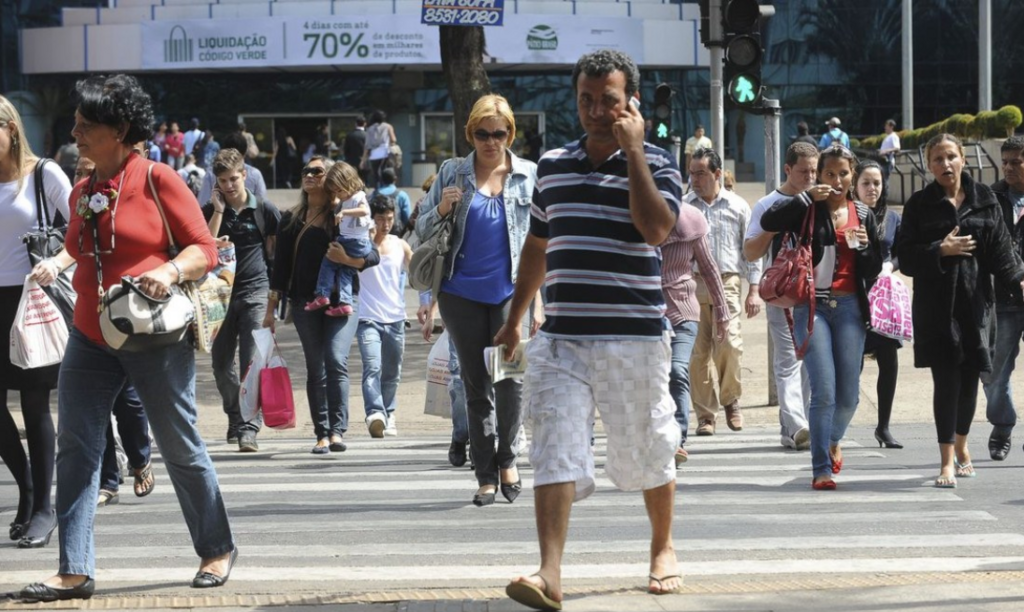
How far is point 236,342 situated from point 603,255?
5819 mm

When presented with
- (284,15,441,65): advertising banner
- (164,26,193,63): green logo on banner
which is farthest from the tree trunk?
(164,26,193,63): green logo on banner

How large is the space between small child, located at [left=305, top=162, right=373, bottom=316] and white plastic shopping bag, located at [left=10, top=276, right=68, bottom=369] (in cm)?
340

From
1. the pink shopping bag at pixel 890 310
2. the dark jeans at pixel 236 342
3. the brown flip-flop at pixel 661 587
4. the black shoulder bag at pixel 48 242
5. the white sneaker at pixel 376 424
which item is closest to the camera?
the brown flip-flop at pixel 661 587

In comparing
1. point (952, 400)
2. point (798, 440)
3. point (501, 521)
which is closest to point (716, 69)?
point (798, 440)

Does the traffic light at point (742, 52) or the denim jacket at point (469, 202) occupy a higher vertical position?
the traffic light at point (742, 52)

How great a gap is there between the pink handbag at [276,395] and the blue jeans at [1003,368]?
14.2ft

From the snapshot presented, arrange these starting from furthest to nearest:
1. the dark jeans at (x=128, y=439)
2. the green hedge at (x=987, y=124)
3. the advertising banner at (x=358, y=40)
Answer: the advertising banner at (x=358, y=40) → the green hedge at (x=987, y=124) → the dark jeans at (x=128, y=439)

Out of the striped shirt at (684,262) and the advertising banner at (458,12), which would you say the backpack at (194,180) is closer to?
the advertising banner at (458,12)

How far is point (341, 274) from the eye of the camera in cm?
1029

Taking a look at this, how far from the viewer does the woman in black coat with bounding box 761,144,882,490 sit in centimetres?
834

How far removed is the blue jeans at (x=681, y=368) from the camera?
9.60 meters

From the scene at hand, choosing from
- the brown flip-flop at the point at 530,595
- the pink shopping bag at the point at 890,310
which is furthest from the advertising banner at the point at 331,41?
the brown flip-flop at the point at 530,595

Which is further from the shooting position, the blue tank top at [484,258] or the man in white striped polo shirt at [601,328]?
the blue tank top at [484,258]

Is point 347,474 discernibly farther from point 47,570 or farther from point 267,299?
point 47,570
